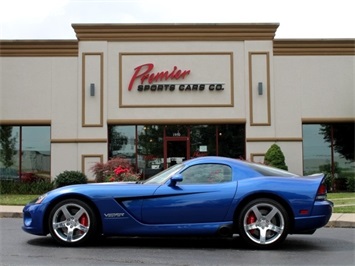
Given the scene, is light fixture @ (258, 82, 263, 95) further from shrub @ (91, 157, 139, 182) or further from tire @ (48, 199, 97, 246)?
tire @ (48, 199, 97, 246)

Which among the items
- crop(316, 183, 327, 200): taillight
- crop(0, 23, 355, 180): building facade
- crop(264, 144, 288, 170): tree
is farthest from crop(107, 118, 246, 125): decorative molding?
crop(316, 183, 327, 200): taillight

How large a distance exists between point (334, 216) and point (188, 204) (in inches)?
217

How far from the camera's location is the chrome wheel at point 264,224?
7.24 metres

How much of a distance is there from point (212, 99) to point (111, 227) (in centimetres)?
1445

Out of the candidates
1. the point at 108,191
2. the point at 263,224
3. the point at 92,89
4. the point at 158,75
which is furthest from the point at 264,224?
the point at 92,89

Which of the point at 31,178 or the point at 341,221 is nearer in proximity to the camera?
the point at 341,221

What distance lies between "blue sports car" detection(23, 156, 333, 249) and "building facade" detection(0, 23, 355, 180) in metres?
13.8

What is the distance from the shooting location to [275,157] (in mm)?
20047

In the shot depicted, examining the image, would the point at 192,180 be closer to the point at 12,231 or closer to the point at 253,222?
the point at 253,222

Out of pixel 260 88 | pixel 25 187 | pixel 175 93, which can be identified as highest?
pixel 260 88

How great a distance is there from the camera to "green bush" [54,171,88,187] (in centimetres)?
1975

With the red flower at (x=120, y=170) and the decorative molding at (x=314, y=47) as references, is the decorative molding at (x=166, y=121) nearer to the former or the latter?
the red flower at (x=120, y=170)

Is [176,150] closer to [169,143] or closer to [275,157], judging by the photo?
[169,143]

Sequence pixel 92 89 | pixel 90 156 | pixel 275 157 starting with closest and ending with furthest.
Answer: pixel 275 157 → pixel 90 156 → pixel 92 89
